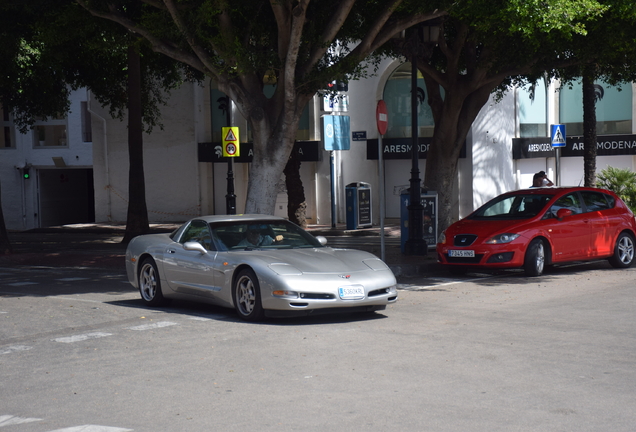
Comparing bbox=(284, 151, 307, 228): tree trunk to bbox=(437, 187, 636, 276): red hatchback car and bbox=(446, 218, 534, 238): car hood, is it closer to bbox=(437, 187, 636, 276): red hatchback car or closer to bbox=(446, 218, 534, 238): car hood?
bbox=(437, 187, 636, 276): red hatchback car

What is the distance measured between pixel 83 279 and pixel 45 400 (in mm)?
9430

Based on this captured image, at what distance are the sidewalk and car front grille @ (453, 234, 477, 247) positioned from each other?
43.8 inches

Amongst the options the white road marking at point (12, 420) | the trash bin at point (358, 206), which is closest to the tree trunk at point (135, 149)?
the trash bin at point (358, 206)

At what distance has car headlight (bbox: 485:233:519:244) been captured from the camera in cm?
1395

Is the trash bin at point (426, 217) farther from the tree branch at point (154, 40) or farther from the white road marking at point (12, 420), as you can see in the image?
the white road marking at point (12, 420)

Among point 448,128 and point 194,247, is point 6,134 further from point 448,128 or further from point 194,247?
point 194,247

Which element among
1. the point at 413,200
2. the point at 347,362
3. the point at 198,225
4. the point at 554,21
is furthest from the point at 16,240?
the point at 347,362

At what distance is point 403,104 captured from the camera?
29.9 metres

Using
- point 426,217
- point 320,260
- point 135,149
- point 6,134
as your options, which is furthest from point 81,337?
point 6,134

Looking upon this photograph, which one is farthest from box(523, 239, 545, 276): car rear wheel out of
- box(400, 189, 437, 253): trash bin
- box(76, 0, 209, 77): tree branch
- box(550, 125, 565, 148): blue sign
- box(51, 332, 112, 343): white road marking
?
box(51, 332, 112, 343): white road marking

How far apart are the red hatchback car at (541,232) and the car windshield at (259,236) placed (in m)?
4.02

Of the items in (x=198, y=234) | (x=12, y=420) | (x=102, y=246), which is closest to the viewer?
(x=12, y=420)

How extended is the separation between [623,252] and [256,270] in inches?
334

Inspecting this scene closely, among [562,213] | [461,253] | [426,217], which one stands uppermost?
[562,213]
